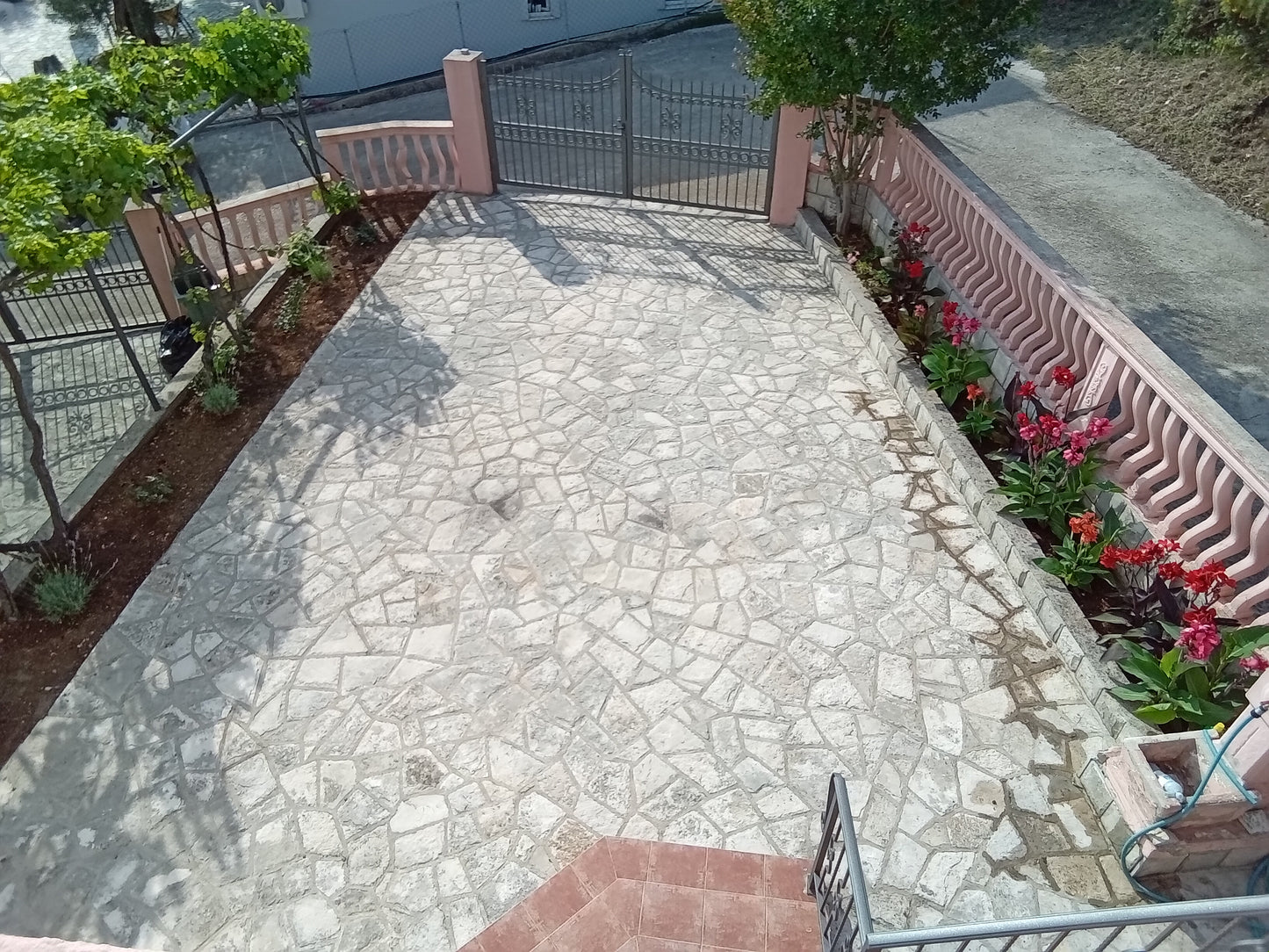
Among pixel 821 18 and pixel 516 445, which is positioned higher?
pixel 821 18

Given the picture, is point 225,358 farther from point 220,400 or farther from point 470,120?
point 470,120

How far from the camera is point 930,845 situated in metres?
4.75

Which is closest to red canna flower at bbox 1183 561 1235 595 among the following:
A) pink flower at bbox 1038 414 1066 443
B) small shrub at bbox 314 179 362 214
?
pink flower at bbox 1038 414 1066 443

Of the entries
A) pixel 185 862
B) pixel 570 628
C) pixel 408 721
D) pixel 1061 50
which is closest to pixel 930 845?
pixel 570 628

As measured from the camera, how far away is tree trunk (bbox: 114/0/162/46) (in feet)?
48.2

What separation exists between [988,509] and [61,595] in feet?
22.8

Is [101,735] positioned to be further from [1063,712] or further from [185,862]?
[1063,712]

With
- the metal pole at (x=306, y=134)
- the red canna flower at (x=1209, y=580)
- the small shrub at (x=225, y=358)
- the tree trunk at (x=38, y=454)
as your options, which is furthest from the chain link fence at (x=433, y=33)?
the red canna flower at (x=1209, y=580)

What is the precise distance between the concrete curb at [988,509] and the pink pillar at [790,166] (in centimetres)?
115

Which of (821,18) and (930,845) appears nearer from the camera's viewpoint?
(930,845)

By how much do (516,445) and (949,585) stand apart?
3.76 metres

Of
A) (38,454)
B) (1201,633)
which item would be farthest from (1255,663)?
(38,454)

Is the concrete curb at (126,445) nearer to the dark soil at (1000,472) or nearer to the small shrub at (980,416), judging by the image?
the dark soil at (1000,472)

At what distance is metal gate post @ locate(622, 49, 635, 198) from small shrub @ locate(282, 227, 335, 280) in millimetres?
3904
